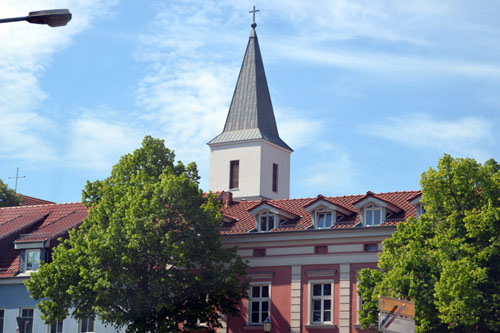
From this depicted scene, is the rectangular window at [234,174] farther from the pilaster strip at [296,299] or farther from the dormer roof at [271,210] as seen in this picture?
the pilaster strip at [296,299]

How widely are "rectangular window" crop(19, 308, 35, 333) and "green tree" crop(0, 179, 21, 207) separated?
16.7 metres

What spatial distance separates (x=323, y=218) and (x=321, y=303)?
4.25 metres

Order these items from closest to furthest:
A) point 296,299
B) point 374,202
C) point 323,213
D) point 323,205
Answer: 1. point 374,202
2. point 296,299
3. point 323,205
4. point 323,213

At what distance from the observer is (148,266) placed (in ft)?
148

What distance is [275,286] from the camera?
156 feet

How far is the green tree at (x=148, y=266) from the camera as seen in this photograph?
143 feet

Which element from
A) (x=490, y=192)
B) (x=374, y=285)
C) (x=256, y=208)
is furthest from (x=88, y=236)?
(x=490, y=192)

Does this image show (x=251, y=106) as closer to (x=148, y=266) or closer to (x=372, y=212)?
(x=372, y=212)

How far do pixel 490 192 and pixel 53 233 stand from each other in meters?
25.6

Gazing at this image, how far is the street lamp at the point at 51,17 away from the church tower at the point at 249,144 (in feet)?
221

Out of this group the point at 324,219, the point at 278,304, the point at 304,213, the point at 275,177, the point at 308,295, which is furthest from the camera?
the point at 275,177

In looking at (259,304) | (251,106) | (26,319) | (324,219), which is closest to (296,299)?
(259,304)

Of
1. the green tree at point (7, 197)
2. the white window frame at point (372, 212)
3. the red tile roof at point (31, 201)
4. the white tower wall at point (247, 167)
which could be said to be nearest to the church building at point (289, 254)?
the white window frame at point (372, 212)

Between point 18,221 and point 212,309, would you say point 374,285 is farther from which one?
point 18,221
